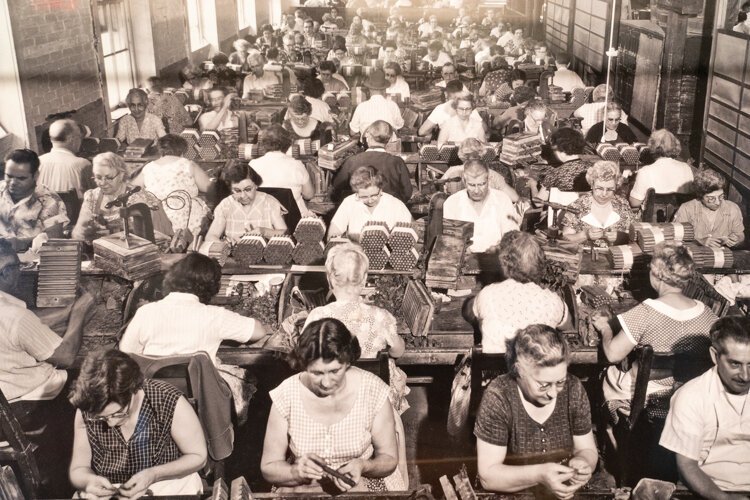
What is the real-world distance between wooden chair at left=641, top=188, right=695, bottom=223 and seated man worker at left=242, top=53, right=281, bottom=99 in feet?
21.5

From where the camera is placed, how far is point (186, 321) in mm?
3619

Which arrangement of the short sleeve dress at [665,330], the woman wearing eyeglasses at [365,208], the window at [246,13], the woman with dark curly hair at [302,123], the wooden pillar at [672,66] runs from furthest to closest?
the window at [246,13] → the wooden pillar at [672,66] → the woman with dark curly hair at [302,123] → the woman wearing eyeglasses at [365,208] → the short sleeve dress at [665,330]

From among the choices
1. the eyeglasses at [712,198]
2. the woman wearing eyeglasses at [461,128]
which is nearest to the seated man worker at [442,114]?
the woman wearing eyeglasses at [461,128]

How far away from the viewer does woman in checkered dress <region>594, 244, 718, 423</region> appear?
11.6 ft

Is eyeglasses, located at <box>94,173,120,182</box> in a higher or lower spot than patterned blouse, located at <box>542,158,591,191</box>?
higher

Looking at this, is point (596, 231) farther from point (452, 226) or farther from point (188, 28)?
point (188, 28)

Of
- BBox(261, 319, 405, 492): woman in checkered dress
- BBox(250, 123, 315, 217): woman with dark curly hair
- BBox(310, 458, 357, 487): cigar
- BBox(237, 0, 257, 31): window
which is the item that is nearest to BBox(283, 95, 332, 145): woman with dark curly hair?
BBox(250, 123, 315, 217): woman with dark curly hair

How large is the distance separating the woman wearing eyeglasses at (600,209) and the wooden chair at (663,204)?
0.38 metres

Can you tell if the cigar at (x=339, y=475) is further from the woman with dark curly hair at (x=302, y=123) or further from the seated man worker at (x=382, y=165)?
the woman with dark curly hair at (x=302, y=123)

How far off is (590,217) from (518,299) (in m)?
1.52

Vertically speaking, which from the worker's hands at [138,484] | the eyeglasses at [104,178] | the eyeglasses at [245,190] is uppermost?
the eyeglasses at [104,178]

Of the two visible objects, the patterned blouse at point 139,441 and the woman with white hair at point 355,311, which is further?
the woman with white hair at point 355,311

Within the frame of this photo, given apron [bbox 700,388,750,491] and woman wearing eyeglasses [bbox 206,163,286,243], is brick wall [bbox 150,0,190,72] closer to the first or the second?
woman wearing eyeglasses [bbox 206,163,286,243]

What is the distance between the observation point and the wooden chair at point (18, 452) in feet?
9.15
